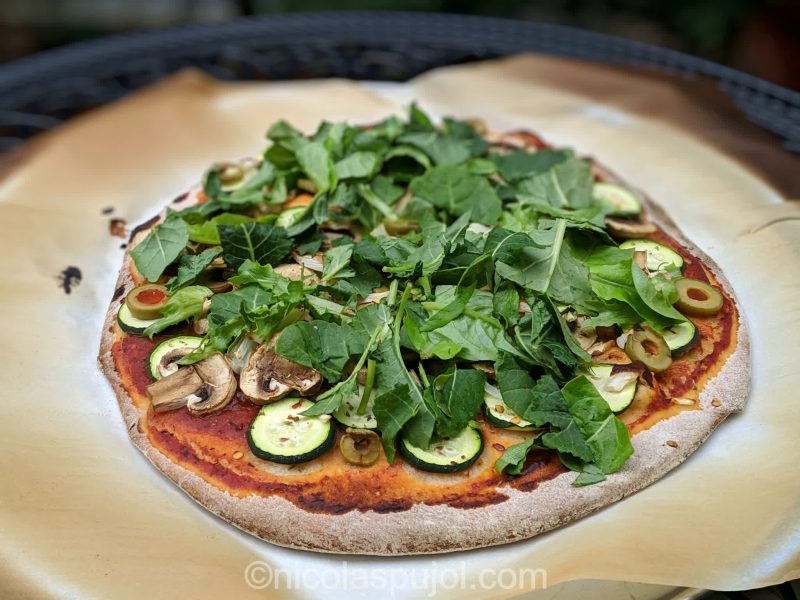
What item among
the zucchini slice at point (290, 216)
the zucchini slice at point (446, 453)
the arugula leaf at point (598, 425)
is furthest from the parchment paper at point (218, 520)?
the zucchini slice at point (290, 216)

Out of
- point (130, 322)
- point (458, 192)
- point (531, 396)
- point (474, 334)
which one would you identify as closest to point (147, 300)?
point (130, 322)

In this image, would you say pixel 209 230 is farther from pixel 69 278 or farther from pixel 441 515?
pixel 441 515

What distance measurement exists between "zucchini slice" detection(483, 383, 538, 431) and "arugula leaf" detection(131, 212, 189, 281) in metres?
1.43

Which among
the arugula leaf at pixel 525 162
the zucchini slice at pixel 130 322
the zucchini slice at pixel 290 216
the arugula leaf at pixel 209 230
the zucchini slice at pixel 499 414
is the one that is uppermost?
the arugula leaf at pixel 525 162

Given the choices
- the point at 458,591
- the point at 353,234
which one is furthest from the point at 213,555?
the point at 353,234

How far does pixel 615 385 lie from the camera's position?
8.62 feet

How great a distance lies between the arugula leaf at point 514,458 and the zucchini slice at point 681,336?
72 centimetres

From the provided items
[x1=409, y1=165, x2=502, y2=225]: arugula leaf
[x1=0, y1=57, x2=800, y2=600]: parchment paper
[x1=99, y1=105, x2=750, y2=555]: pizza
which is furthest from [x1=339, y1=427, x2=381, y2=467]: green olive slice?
[x1=409, y1=165, x2=502, y2=225]: arugula leaf

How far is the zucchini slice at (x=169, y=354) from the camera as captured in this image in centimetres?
278

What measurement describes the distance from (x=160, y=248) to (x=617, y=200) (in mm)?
2136

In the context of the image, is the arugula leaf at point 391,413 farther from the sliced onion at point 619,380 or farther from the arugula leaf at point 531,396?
the sliced onion at point 619,380

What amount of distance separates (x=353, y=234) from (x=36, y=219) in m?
1.75

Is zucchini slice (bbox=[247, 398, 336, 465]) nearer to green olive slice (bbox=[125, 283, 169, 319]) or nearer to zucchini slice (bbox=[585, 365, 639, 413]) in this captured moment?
green olive slice (bbox=[125, 283, 169, 319])

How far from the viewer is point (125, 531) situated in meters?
2.46
